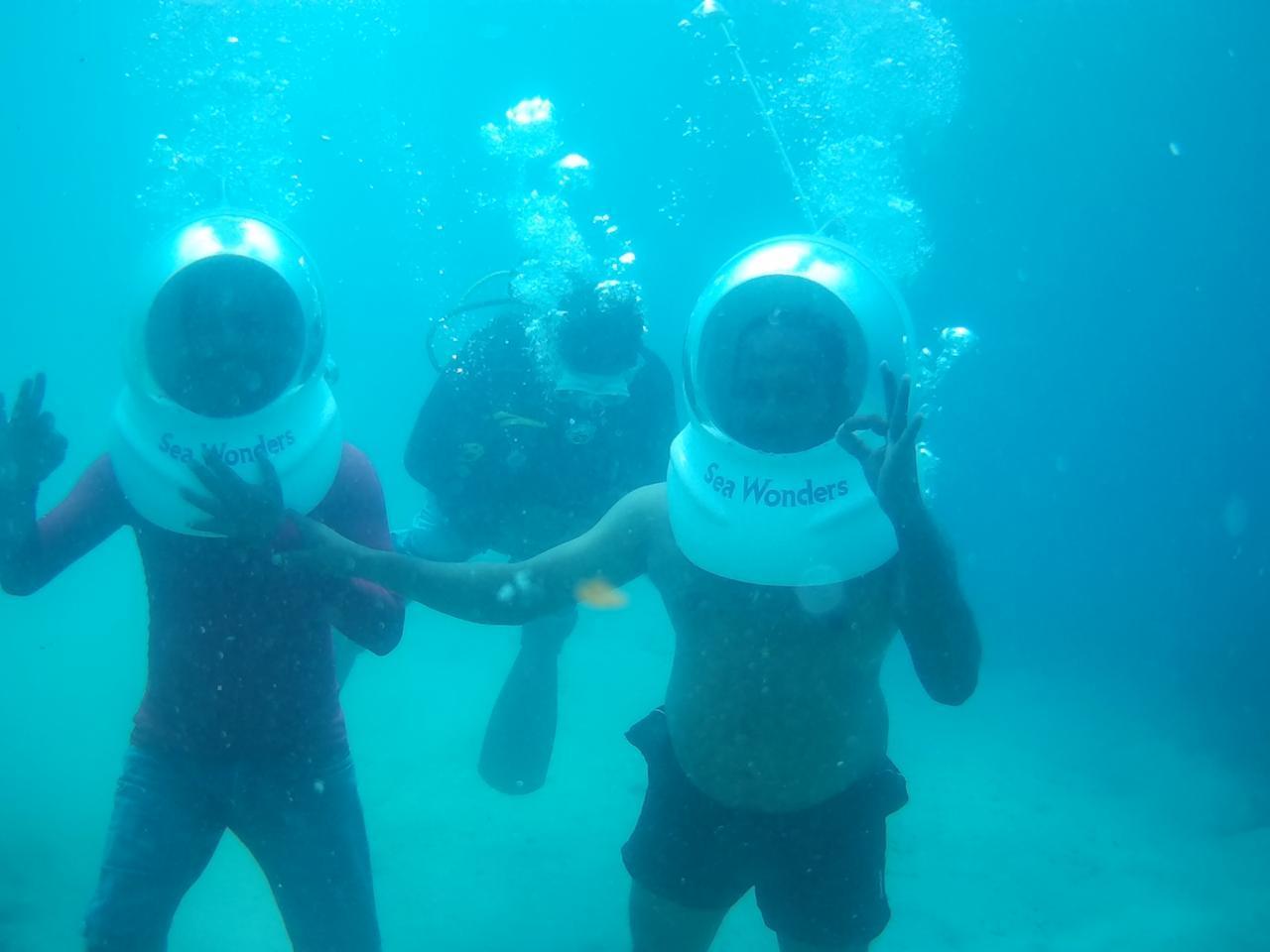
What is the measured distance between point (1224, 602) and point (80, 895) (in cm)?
2677

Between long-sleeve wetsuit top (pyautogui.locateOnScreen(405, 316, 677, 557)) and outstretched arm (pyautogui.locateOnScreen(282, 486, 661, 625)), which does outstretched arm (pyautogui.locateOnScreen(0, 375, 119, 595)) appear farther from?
long-sleeve wetsuit top (pyautogui.locateOnScreen(405, 316, 677, 557))

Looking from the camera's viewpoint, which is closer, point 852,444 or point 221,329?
point 852,444

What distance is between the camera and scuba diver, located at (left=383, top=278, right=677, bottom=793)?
5.07 meters

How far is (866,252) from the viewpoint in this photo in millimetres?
8125

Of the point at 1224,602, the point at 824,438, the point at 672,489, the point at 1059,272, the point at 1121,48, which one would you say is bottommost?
the point at 1224,602

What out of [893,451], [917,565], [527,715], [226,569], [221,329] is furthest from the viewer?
[527,715]

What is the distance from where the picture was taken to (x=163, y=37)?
4172 cm

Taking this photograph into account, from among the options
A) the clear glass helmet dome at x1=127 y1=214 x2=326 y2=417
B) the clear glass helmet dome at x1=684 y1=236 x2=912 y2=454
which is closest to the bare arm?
the clear glass helmet dome at x1=684 y1=236 x2=912 y2=454

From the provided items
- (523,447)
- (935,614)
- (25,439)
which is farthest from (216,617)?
(523,447)

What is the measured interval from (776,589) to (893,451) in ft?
2.21

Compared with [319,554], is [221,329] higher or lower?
higher

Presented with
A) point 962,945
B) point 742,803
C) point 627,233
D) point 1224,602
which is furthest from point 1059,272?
point 742,803

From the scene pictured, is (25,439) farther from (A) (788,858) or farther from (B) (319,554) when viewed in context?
(A) (788,858)

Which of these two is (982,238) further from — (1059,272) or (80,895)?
(80,895)
